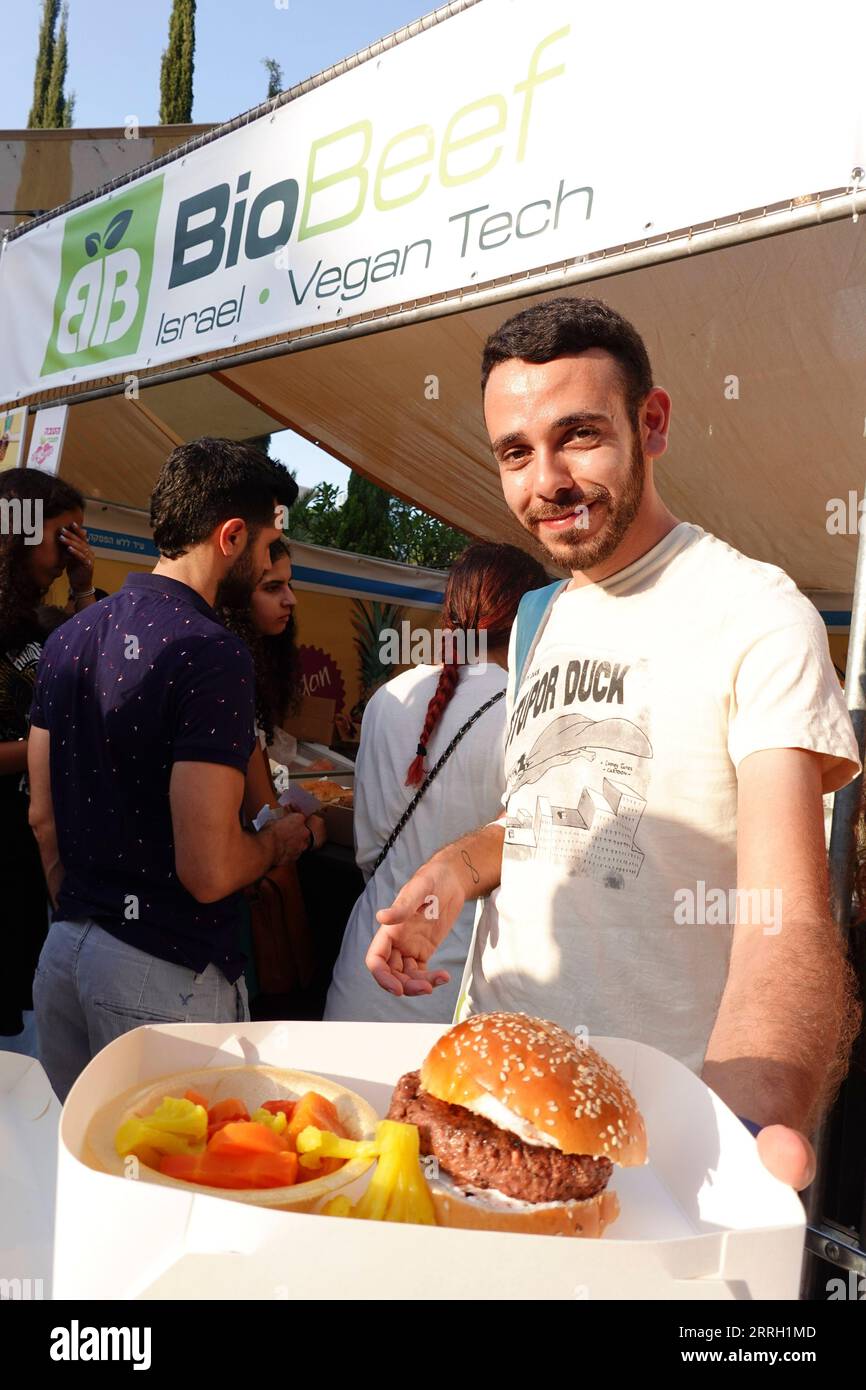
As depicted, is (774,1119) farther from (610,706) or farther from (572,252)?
(572,252)

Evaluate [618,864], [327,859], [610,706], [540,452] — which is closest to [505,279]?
[540,452]

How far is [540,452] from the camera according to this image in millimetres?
1745

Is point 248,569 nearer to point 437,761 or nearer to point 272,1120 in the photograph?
point 437,761

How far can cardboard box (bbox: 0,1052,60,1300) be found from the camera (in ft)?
3.83

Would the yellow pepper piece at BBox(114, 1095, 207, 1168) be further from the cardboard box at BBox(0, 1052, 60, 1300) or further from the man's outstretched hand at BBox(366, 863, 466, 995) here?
the man's outstretched hand at BBox(366, 863, 466, 995)

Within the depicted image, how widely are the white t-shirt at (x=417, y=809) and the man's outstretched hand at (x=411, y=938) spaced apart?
1.13 metres

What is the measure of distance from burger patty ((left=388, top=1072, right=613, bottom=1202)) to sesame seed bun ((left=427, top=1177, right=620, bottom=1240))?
0.06 feet

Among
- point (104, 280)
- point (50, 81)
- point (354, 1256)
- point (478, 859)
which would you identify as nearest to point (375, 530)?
point (104, 280)

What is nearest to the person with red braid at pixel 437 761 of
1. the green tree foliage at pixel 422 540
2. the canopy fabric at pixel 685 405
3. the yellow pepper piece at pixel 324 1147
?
the canopy fabric at pixel 685 405

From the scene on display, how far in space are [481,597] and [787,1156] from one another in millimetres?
2402

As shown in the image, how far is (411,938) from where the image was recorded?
1567 mm

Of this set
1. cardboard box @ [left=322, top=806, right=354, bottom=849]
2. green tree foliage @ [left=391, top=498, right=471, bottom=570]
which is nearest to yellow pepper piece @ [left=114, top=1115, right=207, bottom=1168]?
cardboard box @ [left=322, top=806, right=354, bottom=849]

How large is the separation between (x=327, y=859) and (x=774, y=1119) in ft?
11.6

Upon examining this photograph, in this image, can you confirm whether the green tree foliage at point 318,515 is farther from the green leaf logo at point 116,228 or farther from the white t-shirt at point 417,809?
the white t-shirt at point 417,809
